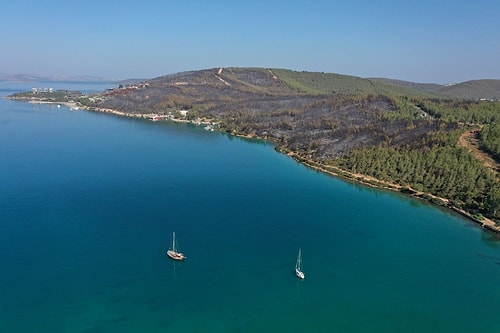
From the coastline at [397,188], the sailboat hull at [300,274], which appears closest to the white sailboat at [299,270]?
the sailboat hull at [300,274]

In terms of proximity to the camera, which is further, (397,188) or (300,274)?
(397,188)

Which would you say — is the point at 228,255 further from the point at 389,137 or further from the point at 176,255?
the point at 389,137

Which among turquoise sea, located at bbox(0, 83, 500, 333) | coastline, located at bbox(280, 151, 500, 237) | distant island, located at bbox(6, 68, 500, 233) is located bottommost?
turquoise sea, located at bbox(0, 83, 500, 333)

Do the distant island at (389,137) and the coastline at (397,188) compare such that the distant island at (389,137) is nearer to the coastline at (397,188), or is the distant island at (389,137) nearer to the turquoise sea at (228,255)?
the coastline at (397,188)

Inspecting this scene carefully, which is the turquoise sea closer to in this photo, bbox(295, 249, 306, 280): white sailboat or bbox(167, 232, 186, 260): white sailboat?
bbox(295, 249, 306, 280): white sailboat

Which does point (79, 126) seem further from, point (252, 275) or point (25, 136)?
point (252, 275)

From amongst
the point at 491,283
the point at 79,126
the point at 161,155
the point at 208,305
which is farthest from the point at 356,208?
the point at 79,126

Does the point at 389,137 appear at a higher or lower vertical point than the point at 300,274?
higher

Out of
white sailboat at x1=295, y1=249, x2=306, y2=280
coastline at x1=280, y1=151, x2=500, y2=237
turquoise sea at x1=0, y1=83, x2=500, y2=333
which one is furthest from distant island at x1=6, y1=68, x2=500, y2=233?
white sailboat at x1=295, y1=249, x2=306, y2=280

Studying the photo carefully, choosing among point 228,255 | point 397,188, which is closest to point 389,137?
point 397,188
